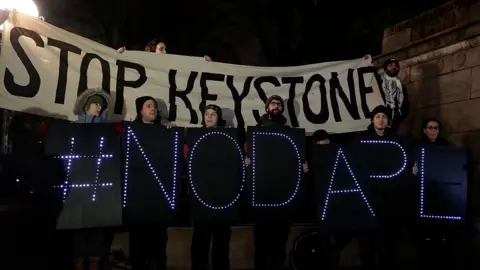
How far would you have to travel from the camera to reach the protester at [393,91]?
6398mm

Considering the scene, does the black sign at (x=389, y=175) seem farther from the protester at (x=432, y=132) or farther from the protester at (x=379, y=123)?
the protester at (x=432, y=132)

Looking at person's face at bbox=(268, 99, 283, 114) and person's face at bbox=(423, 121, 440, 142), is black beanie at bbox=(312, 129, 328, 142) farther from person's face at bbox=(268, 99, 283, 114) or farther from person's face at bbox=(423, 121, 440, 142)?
person's face at bbox=(423, 121, 440, 142)

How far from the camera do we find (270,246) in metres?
5.19

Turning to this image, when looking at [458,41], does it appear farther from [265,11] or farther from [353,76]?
[265,11]

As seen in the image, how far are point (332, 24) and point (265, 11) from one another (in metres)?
1.84

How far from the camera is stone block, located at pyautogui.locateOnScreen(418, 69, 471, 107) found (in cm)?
618

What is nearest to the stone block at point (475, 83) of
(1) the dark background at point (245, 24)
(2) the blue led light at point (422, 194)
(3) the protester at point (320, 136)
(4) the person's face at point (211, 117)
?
(2) the blue led light at point (422, 194)

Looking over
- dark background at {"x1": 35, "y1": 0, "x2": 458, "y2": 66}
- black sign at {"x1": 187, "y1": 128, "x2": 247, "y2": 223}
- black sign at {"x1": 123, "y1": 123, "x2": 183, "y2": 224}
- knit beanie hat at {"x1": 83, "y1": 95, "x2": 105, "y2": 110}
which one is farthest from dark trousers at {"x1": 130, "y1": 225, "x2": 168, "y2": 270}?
dark background at {"x1": 35, "y1": 0, "x2": 458, "y2": 66}

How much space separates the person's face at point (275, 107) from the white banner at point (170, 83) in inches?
31.5

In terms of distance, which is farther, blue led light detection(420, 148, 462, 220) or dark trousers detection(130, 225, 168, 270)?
blue led light detection(420, 148, 462, 220)

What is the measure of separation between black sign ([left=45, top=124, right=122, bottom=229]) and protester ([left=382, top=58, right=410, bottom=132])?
3423mm

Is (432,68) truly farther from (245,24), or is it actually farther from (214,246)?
(245,24)

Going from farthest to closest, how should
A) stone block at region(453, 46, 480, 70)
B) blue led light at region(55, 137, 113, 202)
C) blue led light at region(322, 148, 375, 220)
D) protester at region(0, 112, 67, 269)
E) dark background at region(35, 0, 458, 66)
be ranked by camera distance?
dark background at region(35, 0, 458, 66) → stone block at region(453, 46, 480, 70) → blue led light at region(322, 148, 375, 220) → blue led light at region(55, 137, 113, 202) → protester at region(0, 112, 67, 269)

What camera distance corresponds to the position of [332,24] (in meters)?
14.2
